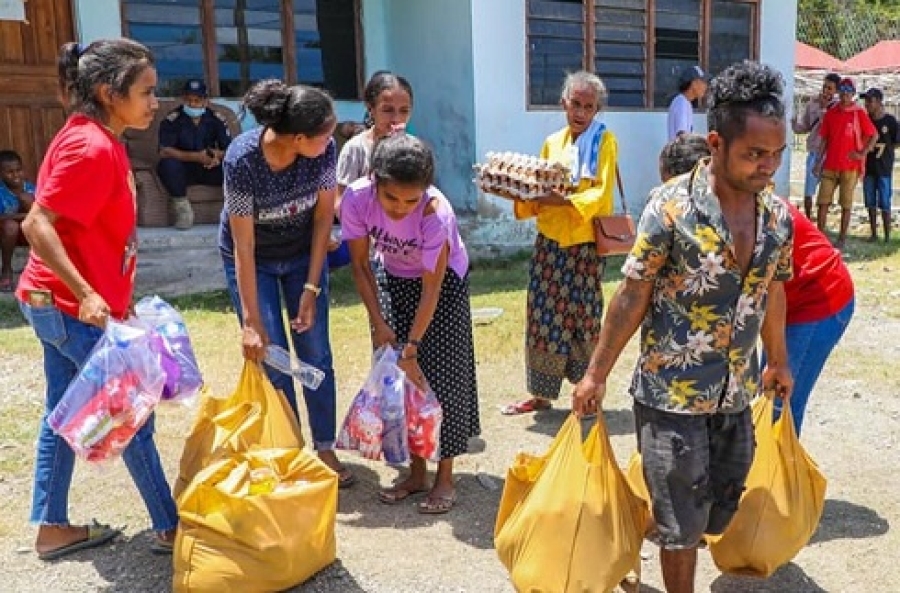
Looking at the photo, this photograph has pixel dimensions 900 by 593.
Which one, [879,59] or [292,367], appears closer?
[292,367]

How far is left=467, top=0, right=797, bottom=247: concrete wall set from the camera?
28.5ft

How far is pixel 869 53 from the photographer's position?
25.0 meters

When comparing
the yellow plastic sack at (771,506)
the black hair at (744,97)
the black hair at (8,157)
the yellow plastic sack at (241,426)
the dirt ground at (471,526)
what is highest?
the black hair at (744,97)

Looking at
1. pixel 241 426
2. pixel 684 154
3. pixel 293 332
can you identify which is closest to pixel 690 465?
pixel 684 154

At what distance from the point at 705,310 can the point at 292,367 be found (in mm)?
1614

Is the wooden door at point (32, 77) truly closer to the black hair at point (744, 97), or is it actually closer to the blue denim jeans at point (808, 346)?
the blue denim jeans at point (808, 346)

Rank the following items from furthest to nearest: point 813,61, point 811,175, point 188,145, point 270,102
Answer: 1. point 813,61
2. point 811,175
3. point 188,145
4. point 270,102

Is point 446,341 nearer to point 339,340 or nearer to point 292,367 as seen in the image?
point 292,367

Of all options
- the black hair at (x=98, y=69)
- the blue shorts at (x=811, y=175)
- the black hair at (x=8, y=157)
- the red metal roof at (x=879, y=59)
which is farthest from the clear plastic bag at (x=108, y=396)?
the red metal roof at (x=879, y=59)

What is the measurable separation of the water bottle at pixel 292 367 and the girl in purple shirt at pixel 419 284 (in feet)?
0.89

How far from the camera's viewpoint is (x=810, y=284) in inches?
119

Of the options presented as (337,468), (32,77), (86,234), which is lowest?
(337,468)

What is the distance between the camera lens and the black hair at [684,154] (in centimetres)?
289

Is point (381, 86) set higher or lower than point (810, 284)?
higher
